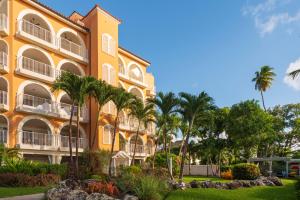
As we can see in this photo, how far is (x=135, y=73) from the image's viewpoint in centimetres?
4197

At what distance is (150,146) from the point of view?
141ft

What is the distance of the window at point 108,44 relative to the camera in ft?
112

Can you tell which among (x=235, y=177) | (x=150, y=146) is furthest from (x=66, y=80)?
(x=150, y=146)

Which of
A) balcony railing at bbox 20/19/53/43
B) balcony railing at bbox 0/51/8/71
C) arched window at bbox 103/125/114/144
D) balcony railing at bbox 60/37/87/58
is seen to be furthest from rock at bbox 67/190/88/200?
balcony railing at bbox 60/37/87/58

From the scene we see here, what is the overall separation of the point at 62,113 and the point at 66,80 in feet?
20.2

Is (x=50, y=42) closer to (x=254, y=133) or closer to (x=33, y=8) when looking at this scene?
(x=33, y=8)

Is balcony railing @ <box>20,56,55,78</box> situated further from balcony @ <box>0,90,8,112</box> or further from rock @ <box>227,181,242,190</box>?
rock @ <box>227,181,242,190</box>

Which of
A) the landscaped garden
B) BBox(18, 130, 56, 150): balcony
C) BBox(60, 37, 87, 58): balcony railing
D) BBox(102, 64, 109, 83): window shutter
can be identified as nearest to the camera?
the landscaped garden

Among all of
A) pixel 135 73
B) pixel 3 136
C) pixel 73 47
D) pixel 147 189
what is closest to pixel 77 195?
pixel 147 189

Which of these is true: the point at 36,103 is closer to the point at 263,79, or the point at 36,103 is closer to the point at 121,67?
the point at 121,67

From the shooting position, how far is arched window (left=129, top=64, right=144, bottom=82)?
4139 cm

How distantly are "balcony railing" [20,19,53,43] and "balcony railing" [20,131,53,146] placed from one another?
8971mm

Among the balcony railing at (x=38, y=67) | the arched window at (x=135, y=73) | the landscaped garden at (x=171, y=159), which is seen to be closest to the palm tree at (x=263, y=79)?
the landscaped garden at (x=171, y=159)

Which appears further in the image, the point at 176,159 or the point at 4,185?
the point at 176,159
